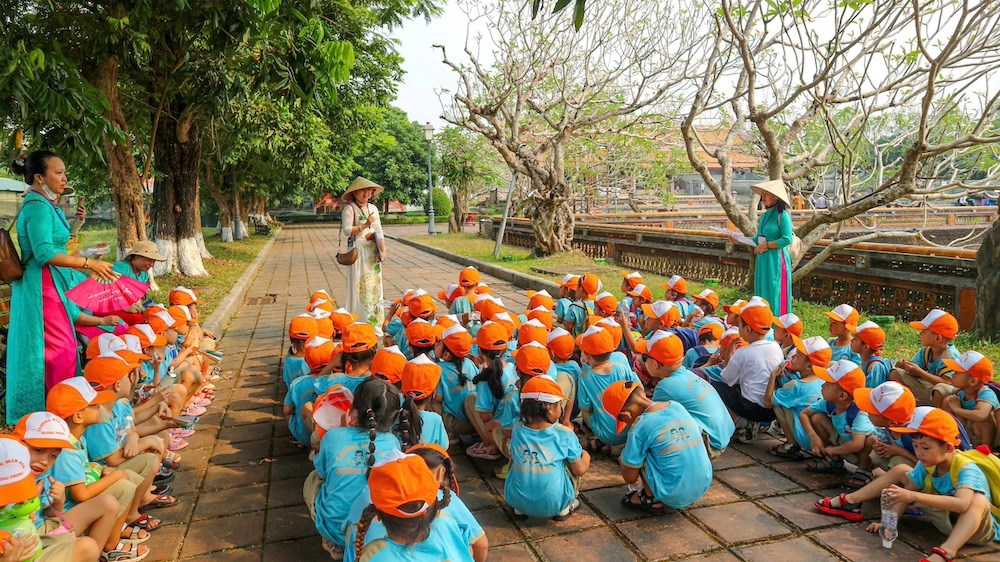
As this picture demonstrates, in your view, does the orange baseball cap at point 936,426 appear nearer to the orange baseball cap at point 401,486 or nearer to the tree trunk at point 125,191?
the orange baseball cap at point 401,486

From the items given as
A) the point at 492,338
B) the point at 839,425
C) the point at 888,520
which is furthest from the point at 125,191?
the point at 888,520

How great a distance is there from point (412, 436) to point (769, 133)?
20.9 ft

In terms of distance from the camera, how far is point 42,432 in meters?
2.62

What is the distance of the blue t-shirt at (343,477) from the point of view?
298 cm

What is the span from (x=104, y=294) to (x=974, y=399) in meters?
5.35

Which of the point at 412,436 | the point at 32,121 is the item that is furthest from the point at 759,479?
the point at 32,121

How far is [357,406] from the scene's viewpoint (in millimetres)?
3006

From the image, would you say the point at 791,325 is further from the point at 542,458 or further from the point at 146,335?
the point at 146,335

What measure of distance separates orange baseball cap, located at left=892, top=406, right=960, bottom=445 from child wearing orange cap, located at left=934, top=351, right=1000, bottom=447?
29.3 inches

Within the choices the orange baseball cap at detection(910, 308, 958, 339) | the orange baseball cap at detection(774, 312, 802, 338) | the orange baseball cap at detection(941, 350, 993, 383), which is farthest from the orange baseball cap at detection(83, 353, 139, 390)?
the orange baseball cap at detection(910, 308, 958, 339)

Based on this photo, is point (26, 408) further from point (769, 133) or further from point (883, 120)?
point (883, 120)

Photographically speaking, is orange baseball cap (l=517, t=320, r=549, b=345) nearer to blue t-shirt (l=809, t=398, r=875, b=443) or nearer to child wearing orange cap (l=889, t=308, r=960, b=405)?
blue t-shirt (l=809, t=398, r=875, b=443)

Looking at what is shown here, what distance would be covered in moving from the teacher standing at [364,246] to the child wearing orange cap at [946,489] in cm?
517

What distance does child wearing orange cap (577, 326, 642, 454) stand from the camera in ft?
13.2
